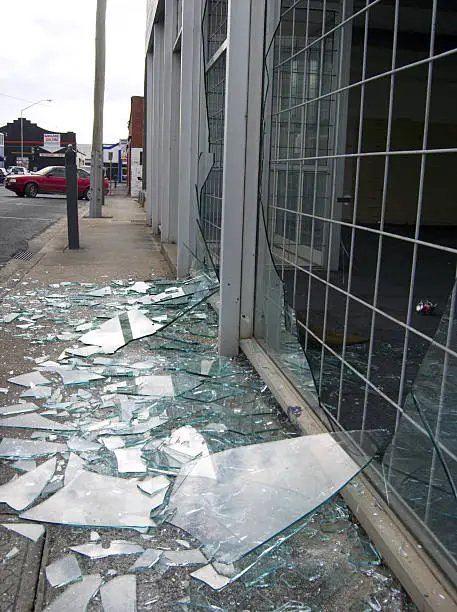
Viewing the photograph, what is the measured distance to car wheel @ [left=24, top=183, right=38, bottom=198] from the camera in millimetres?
30703

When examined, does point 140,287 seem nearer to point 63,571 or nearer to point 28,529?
point 28,529

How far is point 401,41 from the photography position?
47.2 ft

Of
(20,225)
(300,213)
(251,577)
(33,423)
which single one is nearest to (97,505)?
(251,577)

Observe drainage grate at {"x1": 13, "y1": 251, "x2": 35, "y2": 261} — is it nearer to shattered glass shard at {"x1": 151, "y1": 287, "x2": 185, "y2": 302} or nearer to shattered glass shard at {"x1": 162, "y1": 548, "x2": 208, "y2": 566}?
shattered glass shard at {"x1": 151, "y1": 287, "x2": 185, "y2": 302}

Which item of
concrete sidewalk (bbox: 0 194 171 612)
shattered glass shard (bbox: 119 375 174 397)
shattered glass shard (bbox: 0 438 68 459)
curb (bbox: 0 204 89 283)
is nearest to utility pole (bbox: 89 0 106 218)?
concrete sidewalk (bbox: 0 194 171 612)

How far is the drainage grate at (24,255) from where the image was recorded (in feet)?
32.9

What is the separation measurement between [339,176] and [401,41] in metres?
12.0

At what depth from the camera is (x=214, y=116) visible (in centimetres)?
622

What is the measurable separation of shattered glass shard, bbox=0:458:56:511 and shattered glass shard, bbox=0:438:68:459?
0.12 metres

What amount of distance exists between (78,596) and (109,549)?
0.27 metres

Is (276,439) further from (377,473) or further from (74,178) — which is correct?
(74,178)

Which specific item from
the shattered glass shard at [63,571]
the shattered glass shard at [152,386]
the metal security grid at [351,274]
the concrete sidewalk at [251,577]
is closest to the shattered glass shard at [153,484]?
the concrete sidewalk at [251,577]

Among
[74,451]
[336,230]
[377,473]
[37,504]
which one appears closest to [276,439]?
[377,473]

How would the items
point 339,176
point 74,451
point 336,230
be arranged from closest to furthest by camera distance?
point 74,451 < point 339,176 < point 336,230
